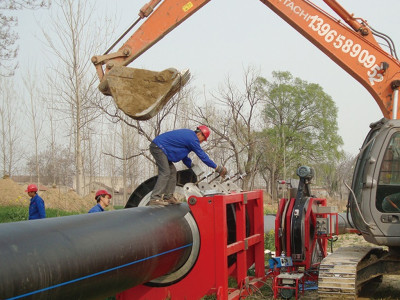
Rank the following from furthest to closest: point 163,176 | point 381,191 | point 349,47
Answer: point 349,47, point 381,191, point 163,176

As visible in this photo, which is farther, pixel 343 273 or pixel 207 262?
pixel 343 273

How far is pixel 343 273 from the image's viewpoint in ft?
22.1

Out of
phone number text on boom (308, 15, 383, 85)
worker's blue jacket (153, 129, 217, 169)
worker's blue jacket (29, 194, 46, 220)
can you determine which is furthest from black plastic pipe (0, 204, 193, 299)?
worker's blue jacket (29, 194, 46, 220)

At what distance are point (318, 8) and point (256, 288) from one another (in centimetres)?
437

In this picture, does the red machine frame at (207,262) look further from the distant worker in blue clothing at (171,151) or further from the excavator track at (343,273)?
the excavator track at (343,273)

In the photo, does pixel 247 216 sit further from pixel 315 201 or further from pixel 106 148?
pixel 106 148

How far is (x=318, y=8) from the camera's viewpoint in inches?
344

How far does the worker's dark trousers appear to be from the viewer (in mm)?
6797

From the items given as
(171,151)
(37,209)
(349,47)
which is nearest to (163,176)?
(171,151)

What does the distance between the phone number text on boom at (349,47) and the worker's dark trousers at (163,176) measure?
131 inches

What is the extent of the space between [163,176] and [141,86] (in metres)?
1.34

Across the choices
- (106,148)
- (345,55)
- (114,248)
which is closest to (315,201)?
(345,55)

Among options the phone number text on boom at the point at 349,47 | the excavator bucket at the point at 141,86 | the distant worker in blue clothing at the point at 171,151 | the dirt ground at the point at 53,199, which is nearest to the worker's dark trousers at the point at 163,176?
the distant worker in blue clothing at the point at 171,151

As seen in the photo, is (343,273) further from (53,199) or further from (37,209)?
(53,199)
